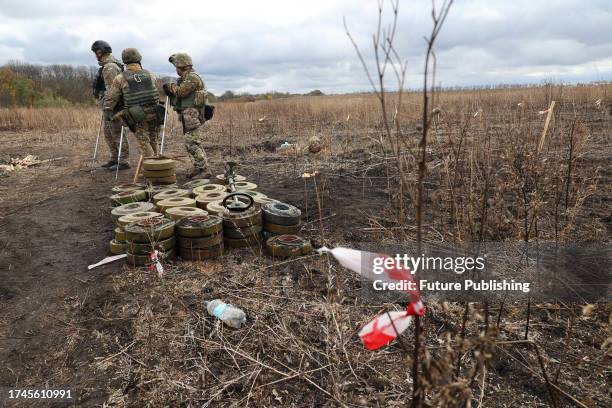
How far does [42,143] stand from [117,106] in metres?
7.80

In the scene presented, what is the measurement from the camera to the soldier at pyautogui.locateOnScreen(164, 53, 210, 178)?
663 cm

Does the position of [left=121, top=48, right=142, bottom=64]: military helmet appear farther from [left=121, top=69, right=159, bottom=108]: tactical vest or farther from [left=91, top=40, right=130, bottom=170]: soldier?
[left=91, top=40, right=130, bottom=170]: soldier

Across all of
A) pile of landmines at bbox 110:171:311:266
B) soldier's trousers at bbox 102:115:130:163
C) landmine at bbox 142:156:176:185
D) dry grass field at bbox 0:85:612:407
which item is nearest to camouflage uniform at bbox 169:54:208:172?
landmine at bbox 142:156:176:185

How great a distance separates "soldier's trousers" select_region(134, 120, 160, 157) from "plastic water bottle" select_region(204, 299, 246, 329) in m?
4.91

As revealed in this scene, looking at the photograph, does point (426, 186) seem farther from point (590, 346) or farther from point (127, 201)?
point (127, 201)

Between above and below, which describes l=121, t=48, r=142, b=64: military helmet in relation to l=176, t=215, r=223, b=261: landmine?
above

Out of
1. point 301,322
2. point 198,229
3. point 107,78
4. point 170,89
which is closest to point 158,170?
point 170,89

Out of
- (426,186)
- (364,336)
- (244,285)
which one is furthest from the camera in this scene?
(426,186)

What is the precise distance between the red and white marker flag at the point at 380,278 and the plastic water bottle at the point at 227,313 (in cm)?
191

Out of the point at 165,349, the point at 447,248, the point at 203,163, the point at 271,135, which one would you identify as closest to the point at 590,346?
the point at 447,248

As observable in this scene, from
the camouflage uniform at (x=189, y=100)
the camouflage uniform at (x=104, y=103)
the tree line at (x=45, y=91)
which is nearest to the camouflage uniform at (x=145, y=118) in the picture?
the camouflage uniform at (x=104, y=103)

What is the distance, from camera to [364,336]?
45.4 inches

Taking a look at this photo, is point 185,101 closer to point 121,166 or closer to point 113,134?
point 113,134

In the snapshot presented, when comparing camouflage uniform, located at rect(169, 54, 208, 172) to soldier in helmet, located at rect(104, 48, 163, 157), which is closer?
camouflage uniform, located at rect(169, 54, 208, 172)
